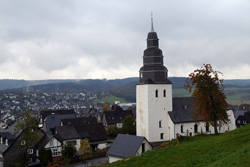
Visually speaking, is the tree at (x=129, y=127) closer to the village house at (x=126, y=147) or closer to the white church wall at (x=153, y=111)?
the white church wall at (x=153, y=111)

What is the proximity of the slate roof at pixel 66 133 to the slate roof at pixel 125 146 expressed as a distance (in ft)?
62.0

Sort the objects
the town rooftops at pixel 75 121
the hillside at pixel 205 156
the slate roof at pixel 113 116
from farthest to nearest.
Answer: the slate roof at pixel 113 116, the town rooftops at pixel 75 121, the hillside at pixel 205 156

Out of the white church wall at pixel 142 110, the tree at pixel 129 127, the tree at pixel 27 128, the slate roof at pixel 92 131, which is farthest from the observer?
the tree at pixel 129 127

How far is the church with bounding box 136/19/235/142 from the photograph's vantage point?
47188 millimetres

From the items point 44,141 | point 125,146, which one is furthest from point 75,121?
point 125,146

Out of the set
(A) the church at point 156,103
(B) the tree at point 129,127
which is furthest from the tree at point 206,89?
(B) the tree at point 129,127

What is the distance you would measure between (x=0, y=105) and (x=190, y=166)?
6755 inches

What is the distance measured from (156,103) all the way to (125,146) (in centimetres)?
1443

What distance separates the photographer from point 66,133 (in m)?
53.3

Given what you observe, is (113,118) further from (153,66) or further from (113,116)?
(153,66)

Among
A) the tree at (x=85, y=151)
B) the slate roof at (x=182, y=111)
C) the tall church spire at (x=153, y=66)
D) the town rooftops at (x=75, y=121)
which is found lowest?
the tree at (x=85, y=151)

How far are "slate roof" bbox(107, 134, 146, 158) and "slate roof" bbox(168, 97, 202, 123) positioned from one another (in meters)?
14.4

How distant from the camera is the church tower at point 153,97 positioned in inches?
1856

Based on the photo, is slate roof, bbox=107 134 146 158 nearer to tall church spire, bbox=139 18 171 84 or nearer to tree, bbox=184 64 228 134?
tree, bbox=184 64 228 134
